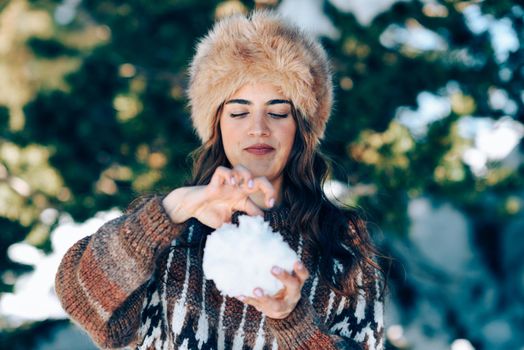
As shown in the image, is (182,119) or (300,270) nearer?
(300,270)

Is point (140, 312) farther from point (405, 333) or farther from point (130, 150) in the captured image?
point (405, 333)

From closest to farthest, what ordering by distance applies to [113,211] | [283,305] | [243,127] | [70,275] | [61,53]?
[283,305], [70,275], [243,127], [113,211], [61,53]

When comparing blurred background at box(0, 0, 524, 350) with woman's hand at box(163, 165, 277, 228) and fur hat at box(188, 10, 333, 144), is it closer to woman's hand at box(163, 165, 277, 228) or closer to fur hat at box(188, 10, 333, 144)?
fur hat at box(188, 10, 333, 144)

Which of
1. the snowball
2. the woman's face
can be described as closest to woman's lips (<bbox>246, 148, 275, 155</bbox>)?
the woman's face

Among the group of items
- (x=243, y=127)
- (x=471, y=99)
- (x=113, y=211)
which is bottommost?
→ (x=243, y=127)

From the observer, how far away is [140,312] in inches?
67.0

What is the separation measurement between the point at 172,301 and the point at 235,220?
→ 263mm

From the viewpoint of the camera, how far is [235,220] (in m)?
1.77

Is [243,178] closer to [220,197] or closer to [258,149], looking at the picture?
[220,197]

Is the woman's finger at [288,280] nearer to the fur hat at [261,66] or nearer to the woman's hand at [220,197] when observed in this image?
the woman's hand at [220,197]

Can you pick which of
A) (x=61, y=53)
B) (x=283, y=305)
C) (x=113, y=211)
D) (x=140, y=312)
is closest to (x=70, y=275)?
(x=140, y=312)

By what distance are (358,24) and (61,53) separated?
78.8 inches

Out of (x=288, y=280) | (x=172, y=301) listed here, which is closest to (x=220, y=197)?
(x=288, y=280)

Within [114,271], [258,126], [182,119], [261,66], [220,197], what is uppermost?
[182,119]
